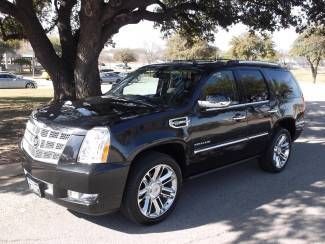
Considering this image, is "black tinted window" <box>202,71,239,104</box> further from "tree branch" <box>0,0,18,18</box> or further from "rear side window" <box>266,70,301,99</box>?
"tree branch" <box>0,0,18,18</box>

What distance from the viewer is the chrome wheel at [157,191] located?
476 cm

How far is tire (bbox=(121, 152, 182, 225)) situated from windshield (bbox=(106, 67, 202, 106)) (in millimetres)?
806

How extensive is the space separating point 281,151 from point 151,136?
3214 mm

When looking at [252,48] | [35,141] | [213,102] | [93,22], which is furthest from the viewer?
[252,48]

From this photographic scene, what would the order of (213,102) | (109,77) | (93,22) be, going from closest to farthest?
(213,102) < (93,22) < (109,77)

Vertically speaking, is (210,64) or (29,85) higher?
(210,64)

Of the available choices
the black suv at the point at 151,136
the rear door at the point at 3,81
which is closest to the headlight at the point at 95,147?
the black suv at the point at 151,136

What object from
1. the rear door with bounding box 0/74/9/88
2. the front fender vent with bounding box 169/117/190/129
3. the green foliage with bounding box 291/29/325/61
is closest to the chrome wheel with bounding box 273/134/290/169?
the front fender vent with bounding box 169/117/190/129

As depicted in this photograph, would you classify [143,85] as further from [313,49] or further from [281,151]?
[313,49]

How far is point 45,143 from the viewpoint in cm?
462

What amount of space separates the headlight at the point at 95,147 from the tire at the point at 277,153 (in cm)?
329

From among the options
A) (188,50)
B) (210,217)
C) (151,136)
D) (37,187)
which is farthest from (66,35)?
(188,50)

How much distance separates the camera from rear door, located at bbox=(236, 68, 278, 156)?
6227 mm

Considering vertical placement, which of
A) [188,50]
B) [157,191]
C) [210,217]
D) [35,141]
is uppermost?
[188,50]
